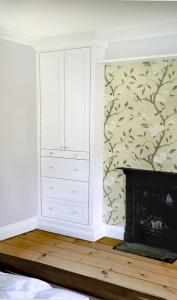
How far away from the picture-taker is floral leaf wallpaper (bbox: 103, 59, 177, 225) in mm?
3688

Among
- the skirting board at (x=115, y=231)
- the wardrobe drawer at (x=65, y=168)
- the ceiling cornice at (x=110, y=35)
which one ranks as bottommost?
the skirting board at (x=115, y=231)

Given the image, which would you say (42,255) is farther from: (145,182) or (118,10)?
(118,10)

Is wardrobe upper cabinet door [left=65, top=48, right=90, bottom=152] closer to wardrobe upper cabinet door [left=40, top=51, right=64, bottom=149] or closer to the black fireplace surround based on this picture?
wardrobe upper cabinet door [left=40, top=51, right=64, bottom=149]

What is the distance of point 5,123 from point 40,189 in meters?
1.01

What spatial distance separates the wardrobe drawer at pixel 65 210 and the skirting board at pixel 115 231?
321mm

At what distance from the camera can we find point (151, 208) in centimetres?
389

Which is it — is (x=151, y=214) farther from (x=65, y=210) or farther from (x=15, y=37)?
(x=15, y=37)

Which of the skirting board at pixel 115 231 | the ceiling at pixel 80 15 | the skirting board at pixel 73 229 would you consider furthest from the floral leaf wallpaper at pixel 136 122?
the ceiling at pixel 80 15

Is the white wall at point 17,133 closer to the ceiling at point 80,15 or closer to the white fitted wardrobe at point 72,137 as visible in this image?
the white fitted wardrobe at point 72,137

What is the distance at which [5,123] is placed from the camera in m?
3.99

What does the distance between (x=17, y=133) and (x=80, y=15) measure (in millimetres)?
1613

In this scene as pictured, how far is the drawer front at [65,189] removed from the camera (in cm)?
411

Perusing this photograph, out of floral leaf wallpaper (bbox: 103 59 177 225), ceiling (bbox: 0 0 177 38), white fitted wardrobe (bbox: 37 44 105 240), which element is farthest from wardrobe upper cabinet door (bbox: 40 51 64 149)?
floral leaf wallpaper (bbox: 103 59 177 225)

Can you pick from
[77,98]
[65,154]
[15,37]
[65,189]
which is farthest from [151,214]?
[15,37]
